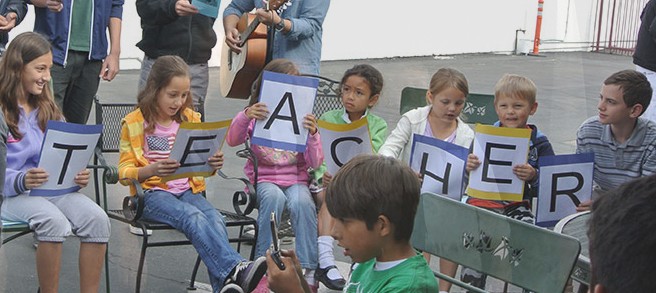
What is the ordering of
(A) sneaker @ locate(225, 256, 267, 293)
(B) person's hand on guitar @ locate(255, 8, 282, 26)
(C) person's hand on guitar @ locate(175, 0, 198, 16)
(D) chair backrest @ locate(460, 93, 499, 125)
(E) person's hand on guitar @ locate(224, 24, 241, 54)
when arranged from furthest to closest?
(E) person's hand on guitar @ locate(224, 24, 241, 54)
(C) person's hand on guitar @ locate(175, 0, 198, 16)
(B) person's hand on guitar @ locate(255, 8, 282, 26)
(D) chair backrest @ locate(460, 93, 499, 125)
(A) sneaker @ locate(225, 256, 267, 293)

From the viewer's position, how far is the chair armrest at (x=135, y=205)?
5.19 metres

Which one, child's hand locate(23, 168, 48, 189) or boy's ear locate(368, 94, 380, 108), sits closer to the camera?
child's hand locate(23, 168, 48, 189)

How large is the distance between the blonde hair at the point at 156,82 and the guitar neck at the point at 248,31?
1.27 meters

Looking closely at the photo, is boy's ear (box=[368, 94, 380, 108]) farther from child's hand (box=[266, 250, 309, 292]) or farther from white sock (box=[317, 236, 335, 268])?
child's hand (box=[266, 250, 309, 292])

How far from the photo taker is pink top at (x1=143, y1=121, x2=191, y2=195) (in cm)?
547

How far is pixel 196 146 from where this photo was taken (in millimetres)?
5254

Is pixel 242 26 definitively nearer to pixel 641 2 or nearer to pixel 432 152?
pixel 432 152

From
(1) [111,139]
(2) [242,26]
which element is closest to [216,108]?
(2) [242,26]

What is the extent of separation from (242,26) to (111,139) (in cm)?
147

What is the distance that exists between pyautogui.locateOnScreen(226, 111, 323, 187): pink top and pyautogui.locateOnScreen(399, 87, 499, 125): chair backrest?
77 centimetres

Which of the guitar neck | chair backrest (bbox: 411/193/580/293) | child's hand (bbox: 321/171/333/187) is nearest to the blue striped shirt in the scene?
child's hand (bbox: 321/171/333/187)

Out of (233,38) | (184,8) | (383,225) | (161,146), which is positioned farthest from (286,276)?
(233,38)

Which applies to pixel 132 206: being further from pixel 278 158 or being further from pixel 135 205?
pixel 278 158

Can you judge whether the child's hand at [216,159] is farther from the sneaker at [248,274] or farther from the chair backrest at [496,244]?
the chair backrest at [496,244]
